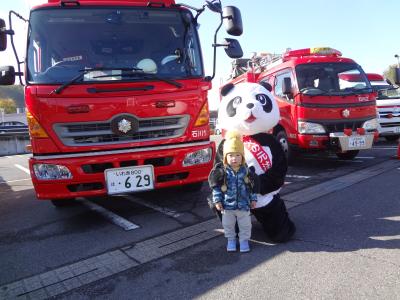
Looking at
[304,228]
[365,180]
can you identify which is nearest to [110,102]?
[304,228]

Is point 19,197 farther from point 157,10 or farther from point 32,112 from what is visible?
point 157,10

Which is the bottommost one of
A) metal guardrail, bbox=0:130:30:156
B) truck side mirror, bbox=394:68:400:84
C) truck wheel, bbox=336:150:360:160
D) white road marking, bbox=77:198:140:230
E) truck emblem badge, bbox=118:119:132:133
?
metal guardrail, bbox=0:130:30:156

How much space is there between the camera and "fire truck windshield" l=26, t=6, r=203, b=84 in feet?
13.8

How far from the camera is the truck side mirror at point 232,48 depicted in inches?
193

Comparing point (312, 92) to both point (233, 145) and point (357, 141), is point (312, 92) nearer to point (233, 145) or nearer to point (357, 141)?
point (357, 141)

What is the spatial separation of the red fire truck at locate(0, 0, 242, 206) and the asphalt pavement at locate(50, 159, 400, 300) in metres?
1.20

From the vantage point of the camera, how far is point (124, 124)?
407 cm

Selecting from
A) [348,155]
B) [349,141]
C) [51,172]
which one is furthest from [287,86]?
[51,172]

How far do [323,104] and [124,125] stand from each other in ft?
13.8

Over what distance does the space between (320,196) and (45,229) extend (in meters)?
3.62

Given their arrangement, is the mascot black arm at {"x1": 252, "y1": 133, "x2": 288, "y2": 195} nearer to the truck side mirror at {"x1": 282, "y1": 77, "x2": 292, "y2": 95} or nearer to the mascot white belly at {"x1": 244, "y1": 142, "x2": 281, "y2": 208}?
the mascot white belly at {"x1": 244, "y1": 142, "x2": 281, "y2": 208}

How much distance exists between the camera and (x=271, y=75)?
322 inches

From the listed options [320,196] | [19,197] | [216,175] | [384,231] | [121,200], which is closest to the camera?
[216,175]

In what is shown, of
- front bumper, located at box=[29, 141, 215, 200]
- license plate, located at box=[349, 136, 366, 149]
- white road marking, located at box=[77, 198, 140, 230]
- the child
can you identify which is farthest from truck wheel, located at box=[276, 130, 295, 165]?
the child
